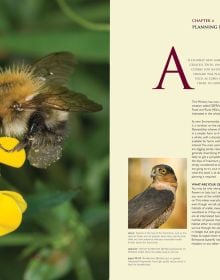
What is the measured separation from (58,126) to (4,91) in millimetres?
138

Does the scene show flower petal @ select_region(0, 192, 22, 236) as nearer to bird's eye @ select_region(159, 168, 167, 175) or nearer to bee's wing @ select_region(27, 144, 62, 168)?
bee's wing @ select_region(27, 144, 62, 168)

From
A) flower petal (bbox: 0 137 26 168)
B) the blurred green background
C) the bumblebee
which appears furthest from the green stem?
Result: flower petal (bbox: 0 137 26 168)

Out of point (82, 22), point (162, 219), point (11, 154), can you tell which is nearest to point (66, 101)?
point (11, 154)

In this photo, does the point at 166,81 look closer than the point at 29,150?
→ No

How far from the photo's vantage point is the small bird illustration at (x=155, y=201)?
1704 mm

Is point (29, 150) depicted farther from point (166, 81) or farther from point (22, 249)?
point (22, 249)

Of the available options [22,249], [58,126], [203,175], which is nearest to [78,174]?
[22,249]

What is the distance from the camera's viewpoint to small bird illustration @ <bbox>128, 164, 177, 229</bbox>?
1704 mm

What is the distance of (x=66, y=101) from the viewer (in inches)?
55.0

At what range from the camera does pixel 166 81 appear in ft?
5.76

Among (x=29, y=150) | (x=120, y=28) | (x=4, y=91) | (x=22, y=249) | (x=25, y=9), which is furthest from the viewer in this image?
(x=25, y=9)

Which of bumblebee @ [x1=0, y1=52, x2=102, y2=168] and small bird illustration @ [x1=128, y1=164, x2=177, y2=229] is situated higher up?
bumblebee @ [x1=0, y1=52, x2=102, y2=168]

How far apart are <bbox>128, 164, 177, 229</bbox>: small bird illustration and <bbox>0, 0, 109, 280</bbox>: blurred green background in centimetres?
22

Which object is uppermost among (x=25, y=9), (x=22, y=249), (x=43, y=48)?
(x=25, y=9)
